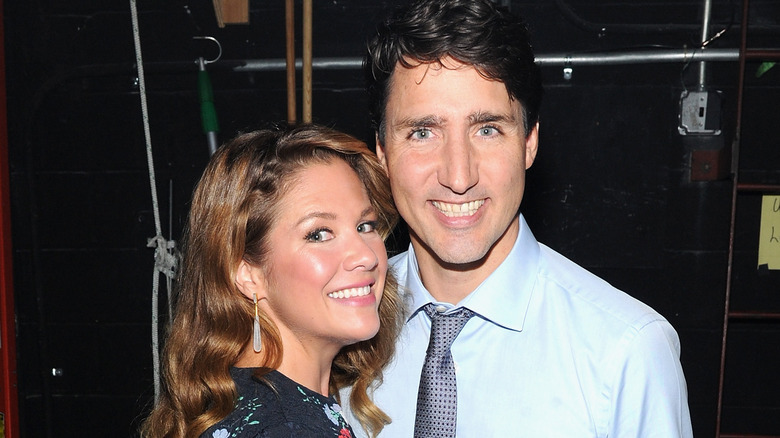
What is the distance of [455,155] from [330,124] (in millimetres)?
1460

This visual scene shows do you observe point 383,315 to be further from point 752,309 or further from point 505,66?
point 752,309

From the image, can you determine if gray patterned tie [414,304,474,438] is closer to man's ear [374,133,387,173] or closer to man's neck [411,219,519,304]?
man's neck [411,219,519,304]

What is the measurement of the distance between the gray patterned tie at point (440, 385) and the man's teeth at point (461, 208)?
0.23 m

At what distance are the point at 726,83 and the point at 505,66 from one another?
171cm

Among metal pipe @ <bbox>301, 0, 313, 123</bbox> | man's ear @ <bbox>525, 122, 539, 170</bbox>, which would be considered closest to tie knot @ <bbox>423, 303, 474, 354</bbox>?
man's ear @ <bbox>525, 122, 539, 170</bbox>

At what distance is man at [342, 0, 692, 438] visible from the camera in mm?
1470

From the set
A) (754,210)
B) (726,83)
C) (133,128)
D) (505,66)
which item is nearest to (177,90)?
(133,128)

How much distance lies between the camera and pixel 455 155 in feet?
5.00

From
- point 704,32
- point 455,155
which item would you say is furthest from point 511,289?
point 704,32

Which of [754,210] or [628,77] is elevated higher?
[628,77]

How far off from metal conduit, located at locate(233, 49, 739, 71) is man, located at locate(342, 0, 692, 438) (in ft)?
4.18

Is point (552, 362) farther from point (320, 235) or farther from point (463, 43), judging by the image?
point (463, 43)

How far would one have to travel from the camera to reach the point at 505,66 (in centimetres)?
155

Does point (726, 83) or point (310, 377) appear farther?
point (726, 83)
